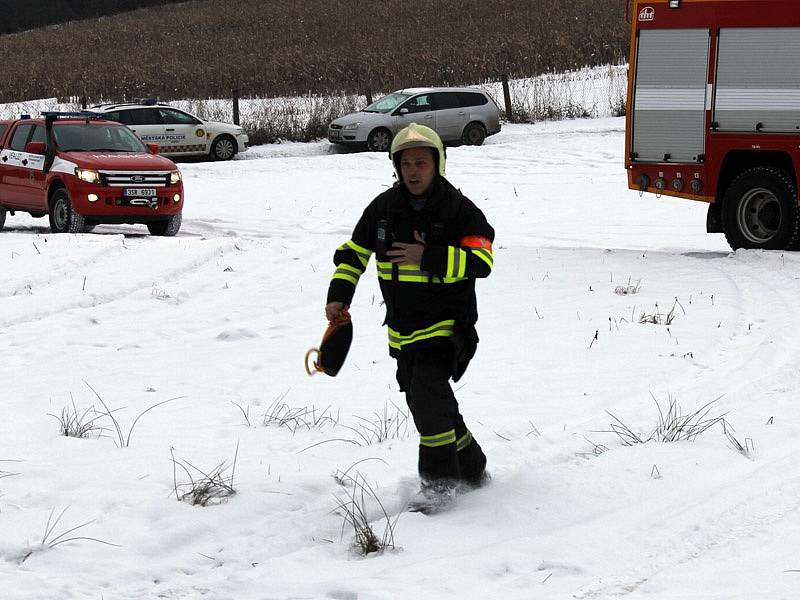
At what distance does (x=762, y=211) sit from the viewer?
1354 centimetres

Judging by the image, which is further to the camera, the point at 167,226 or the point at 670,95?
the point at 167,226

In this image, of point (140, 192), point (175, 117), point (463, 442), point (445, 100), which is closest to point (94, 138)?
point (140, 192)

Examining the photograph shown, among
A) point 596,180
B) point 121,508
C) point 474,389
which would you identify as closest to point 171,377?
point 474,389

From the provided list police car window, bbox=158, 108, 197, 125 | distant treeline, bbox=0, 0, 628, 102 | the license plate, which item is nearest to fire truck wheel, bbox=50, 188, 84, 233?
the license plate

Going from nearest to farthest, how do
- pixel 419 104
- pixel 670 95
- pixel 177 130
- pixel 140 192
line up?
1. pixel 670 95
2. pixel 140 192
3. pixel 177 130
4. pixel 419 104

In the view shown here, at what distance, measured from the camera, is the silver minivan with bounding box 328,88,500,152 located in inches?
1076

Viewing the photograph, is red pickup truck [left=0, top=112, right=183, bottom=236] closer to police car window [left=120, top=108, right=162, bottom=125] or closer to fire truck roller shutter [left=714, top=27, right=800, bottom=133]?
fire truck roller shutter [left=714, top=27, right=800, bottom=133]

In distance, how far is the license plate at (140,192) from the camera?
51.6 ft

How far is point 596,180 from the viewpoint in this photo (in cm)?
2177

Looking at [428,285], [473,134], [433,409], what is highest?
[428,285]

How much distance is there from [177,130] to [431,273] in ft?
72.9

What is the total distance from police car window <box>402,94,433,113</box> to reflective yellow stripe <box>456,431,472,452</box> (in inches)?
900

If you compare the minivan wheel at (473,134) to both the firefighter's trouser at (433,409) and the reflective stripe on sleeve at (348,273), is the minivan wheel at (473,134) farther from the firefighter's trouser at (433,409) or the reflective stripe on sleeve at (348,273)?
the firefighter's trouser at (433,409)

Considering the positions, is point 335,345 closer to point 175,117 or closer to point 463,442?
point 463,442
